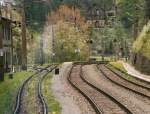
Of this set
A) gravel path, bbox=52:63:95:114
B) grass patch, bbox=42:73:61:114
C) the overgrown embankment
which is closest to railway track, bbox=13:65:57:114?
grass patch, bbox=42:73:61:114

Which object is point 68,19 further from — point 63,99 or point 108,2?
point 63,99

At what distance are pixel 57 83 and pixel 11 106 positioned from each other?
13.6 metres

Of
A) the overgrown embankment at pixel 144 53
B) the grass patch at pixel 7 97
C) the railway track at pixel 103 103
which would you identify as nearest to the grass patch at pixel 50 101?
the railway track at pixel 103 103

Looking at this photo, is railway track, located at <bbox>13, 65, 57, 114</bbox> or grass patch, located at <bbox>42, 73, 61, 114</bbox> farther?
grass patch, located at <bbox>42, 73, 61, 114</bbox>

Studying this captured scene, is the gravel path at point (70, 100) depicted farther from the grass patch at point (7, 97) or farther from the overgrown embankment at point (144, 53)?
the overgrown embankment at point (144, 53)

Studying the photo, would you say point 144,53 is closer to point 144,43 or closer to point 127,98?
point 144,43

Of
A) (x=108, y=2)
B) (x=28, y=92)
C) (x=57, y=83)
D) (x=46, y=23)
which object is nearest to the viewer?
(x=28, y=92)

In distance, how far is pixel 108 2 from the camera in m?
162

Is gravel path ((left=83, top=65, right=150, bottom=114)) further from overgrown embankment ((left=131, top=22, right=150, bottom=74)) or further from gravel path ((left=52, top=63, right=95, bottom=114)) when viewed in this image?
overgrown embankment ((left=131, top=22, right=150, bottom=74))

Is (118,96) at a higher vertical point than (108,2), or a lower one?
lower

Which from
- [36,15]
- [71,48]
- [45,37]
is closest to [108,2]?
[36,15]

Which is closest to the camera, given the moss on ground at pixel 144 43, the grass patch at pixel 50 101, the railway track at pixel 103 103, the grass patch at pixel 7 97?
the railway track at pixel 103 103

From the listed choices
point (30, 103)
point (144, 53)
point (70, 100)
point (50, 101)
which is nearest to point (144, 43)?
point (144, 53)

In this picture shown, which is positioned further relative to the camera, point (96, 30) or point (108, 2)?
point (108, 2)
